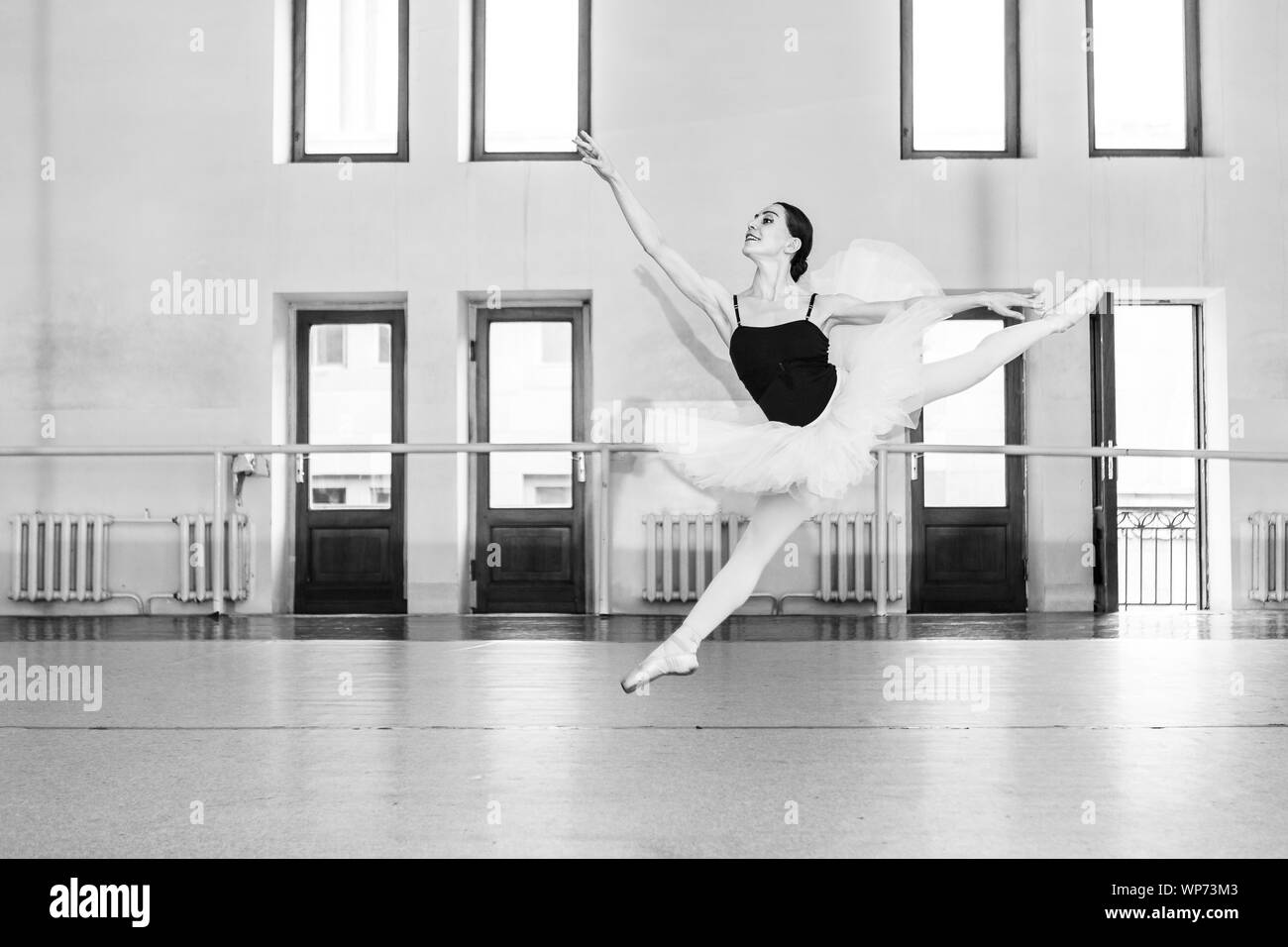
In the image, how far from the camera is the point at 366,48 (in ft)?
26.0

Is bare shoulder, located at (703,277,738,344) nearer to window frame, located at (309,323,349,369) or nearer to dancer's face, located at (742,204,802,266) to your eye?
dancer's face, located at (742,204,802,266)

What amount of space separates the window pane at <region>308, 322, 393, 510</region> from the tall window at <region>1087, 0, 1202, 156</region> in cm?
465

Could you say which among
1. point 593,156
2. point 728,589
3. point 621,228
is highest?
point 621,228

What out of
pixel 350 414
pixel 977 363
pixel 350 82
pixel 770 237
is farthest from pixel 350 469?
pixel 977 363

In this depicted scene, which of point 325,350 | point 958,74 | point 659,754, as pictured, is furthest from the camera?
point 325,350

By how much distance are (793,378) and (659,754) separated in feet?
3.73

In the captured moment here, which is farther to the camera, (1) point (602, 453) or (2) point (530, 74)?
(2) point (530, 74)

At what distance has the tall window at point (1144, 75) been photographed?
25.7ft

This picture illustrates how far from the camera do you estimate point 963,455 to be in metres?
7.76

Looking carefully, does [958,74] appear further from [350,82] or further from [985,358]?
[985,358]

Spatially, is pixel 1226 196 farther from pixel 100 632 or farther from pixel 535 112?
pixel 100 632

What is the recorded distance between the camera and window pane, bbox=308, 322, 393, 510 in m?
7.89

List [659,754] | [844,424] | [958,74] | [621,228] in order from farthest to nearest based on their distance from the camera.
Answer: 1. [958,74]
2. [621,228]
3. [844,424]
4. [659,754]

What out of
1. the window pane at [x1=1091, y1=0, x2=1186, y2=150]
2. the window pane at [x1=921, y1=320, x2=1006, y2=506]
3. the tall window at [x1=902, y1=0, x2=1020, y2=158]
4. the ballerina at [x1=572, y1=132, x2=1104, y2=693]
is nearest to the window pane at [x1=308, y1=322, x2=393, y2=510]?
the window pane at [x1=921, y1=320, x2=1006, y2=506]
